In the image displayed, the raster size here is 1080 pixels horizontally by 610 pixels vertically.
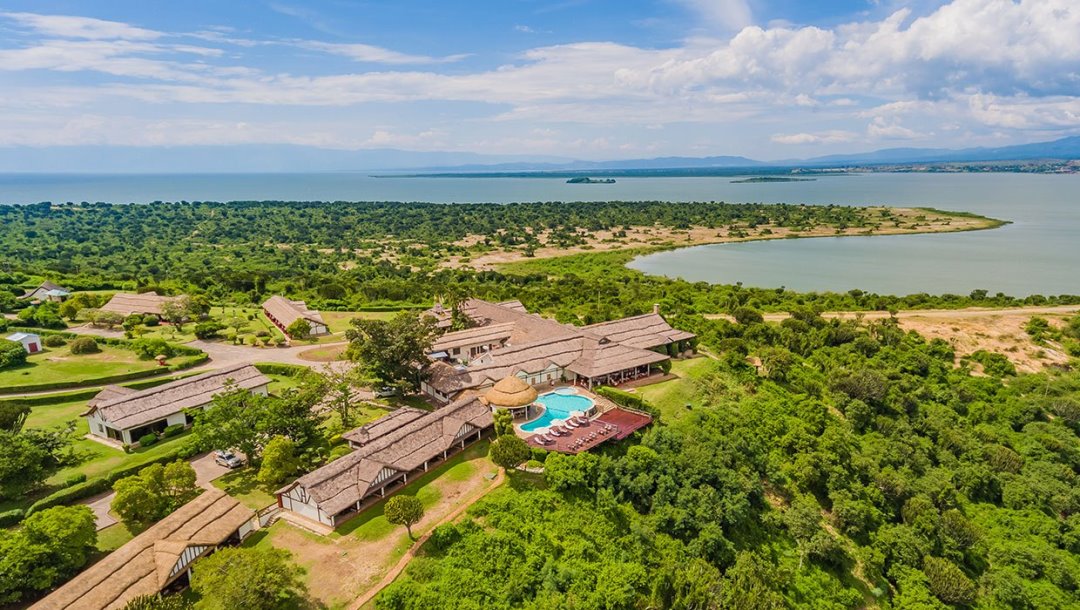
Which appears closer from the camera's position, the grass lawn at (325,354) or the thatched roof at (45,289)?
the grass lawn at (325,354)

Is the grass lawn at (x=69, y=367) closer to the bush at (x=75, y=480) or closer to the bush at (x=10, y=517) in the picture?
the bush at (x=75, y=480)

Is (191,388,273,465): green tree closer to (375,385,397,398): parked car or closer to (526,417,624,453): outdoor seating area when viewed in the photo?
(375,385,397,398): parked car

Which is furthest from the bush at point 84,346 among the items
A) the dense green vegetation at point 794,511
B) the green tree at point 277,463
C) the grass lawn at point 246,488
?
the dense green vegetation at point 794,511

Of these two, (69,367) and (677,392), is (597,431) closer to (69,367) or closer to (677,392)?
(677,392)

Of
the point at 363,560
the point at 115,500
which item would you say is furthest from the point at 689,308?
the point at 115,500

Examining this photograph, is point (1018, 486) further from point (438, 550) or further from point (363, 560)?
point (363, 560)

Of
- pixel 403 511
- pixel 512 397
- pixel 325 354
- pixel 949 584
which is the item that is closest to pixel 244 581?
pixel 403 511
